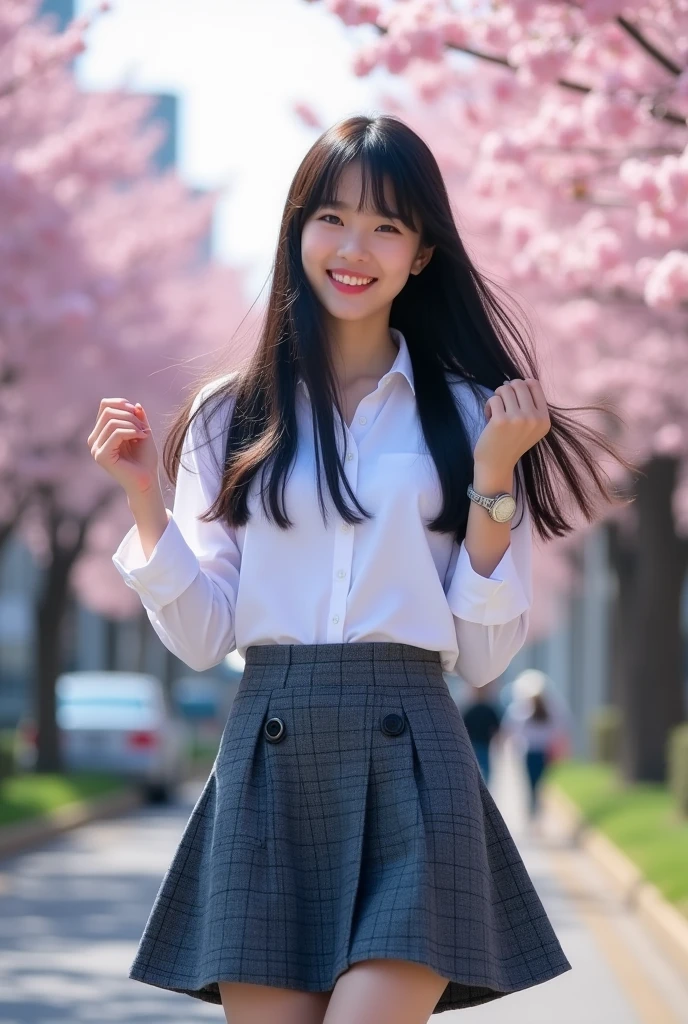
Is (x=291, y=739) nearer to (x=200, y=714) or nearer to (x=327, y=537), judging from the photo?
(x=327, y=537)

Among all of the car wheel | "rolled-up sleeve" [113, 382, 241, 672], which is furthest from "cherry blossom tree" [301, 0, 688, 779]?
the car wheel

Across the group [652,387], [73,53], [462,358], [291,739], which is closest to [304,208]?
[462,358]

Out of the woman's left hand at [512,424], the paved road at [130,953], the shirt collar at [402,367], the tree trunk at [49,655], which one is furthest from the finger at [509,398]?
the tree trunk at [49,655]

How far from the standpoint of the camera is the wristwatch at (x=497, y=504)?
331 centimetres

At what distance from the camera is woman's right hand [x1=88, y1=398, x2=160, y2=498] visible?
3.35 meters

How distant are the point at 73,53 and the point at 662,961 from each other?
6.52m

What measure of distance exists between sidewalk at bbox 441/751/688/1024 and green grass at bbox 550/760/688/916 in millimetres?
316

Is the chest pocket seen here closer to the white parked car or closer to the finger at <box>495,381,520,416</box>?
the finger at <box>495,381,520,416</box>

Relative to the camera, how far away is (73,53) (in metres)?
11.9

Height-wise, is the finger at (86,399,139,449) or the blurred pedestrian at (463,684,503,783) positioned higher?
the finger at (86,399,139,449)

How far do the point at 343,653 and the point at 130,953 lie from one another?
244 inches

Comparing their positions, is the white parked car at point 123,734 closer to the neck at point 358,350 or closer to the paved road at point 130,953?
the paved road at point 130,953

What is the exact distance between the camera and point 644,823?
1565 centimetres

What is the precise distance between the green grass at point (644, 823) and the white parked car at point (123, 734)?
485 cm
